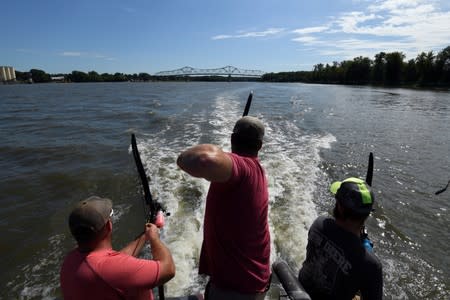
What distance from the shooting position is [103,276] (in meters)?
2.31

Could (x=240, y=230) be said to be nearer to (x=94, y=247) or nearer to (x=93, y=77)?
(x=94, y=247)

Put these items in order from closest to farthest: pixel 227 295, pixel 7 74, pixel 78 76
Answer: pixel 227 295 → pixel 78 76 → pixel 7 74

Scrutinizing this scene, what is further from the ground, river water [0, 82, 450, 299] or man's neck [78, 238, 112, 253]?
man's neck [78, 238, 112, 253]

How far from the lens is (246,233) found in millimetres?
2436

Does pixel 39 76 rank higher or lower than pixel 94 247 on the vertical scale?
higher

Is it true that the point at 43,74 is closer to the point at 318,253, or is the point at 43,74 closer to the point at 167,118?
the point at 167,118

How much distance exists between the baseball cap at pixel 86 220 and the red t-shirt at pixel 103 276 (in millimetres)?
144

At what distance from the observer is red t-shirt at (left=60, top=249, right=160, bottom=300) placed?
2.30 metres

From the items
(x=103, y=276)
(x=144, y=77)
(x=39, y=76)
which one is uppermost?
(x=39, y=76)

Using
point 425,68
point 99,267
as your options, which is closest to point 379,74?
point 425,68

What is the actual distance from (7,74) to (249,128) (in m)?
215

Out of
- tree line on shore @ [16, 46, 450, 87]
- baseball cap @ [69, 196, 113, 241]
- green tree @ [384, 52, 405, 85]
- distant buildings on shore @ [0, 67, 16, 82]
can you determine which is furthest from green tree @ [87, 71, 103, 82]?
baseball cap @ [69, 196, 113, 241]

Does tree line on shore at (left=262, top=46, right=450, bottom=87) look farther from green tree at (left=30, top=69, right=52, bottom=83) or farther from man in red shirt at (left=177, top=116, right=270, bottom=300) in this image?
green tree at (left=30, top=69, right=52, bottom=83)

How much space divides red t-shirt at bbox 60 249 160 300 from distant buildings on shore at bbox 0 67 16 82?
20483 centimetres
